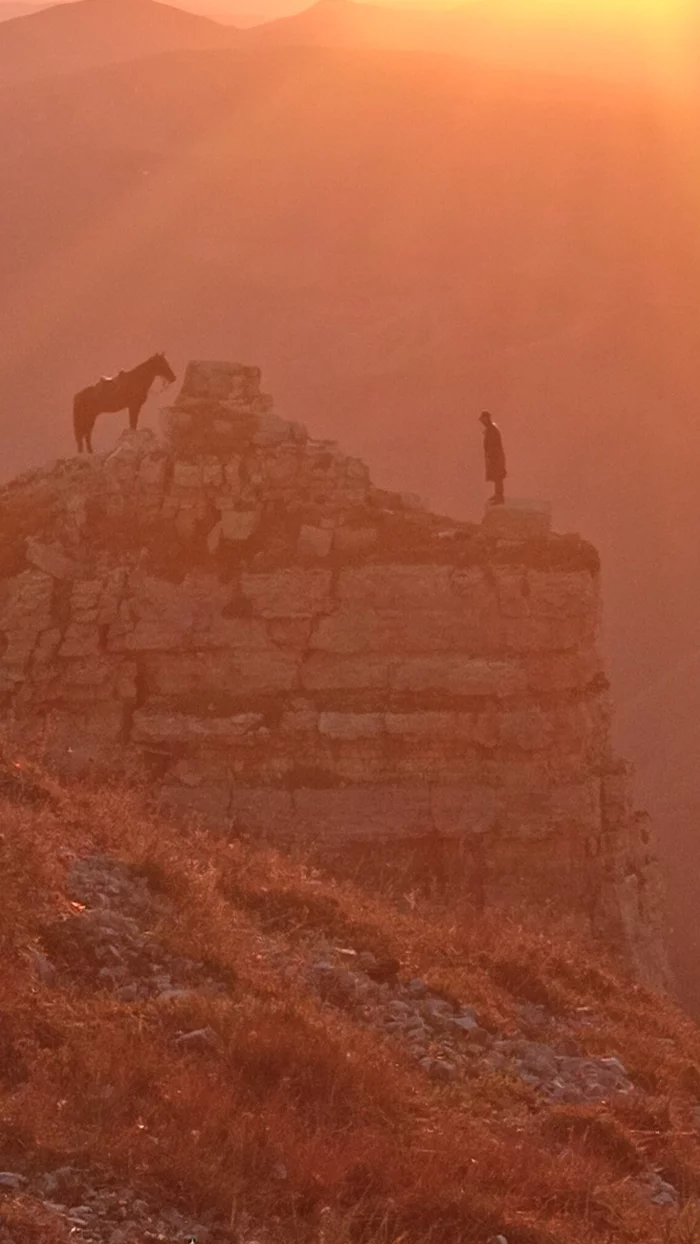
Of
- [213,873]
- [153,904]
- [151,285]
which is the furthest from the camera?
[151,285]

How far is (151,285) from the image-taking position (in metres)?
65.7

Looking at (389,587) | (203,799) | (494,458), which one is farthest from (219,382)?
(203,799)

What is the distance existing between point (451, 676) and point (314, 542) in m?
2.22

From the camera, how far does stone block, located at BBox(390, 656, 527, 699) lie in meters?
19.6

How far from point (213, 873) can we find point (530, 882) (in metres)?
7.83

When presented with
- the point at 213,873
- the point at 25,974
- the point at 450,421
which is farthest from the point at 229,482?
the point at 450,421

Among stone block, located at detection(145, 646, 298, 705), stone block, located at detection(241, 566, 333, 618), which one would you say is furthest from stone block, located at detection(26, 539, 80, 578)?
stone block, located at detection(241, 566, 333, 618)

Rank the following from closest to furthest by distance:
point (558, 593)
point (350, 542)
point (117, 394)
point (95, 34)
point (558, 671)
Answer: point (350, 542)
point (558, 593)
point (558, 671)
point (117, 394)
point (95, 34)

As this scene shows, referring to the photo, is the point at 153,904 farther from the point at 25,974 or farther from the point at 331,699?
the point at 331,699

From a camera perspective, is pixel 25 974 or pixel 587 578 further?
pixel 587 578

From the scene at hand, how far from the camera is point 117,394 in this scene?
22.2 meters

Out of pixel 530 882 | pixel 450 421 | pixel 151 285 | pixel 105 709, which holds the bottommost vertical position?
pixel 530 882

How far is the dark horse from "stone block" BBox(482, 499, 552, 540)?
473 centimetres

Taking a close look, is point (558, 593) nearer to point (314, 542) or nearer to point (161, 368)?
point (314, 542)
